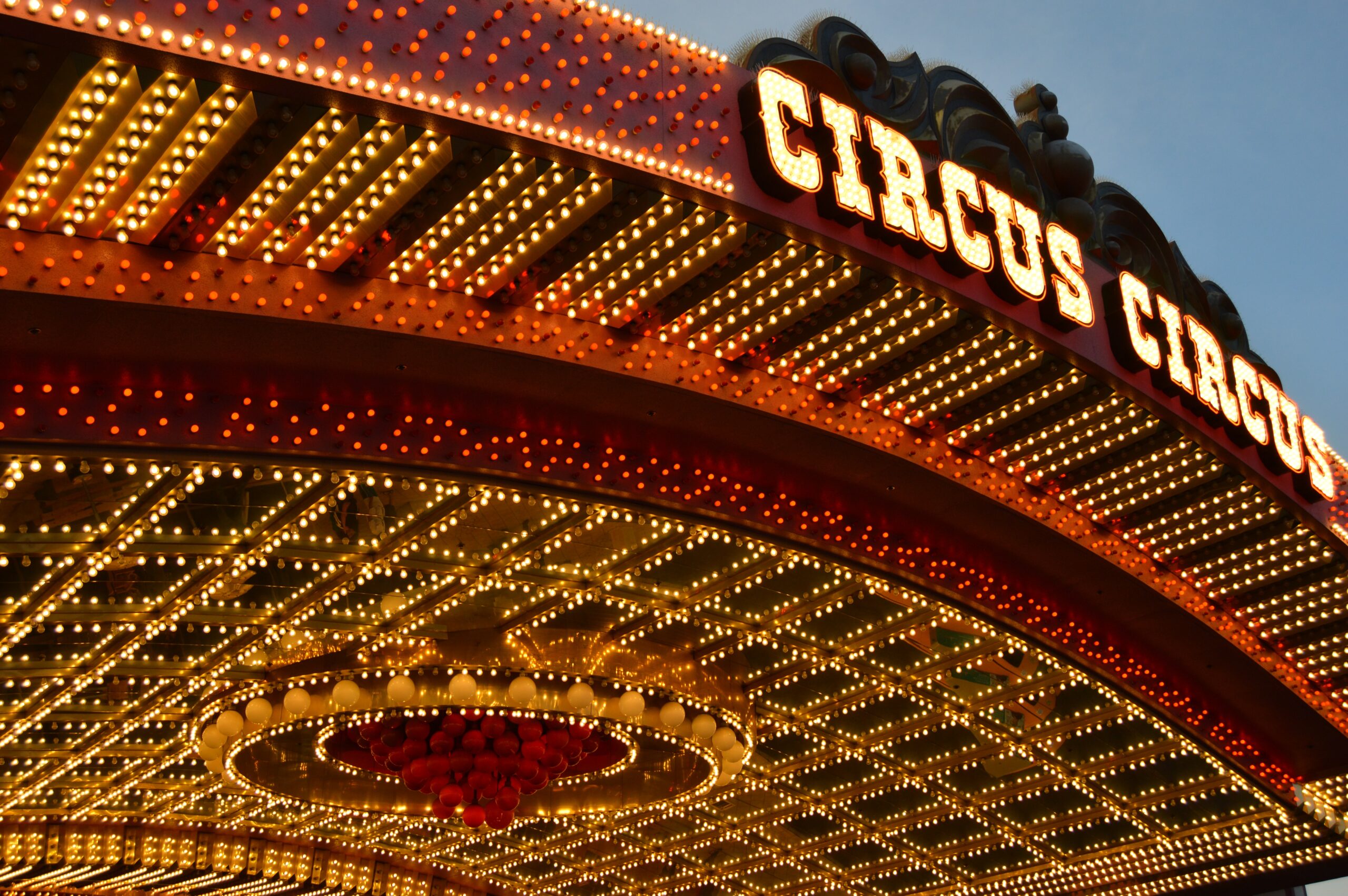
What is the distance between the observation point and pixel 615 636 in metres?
17.2

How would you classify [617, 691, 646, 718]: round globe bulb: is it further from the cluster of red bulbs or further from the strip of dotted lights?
the strip of dotted lights

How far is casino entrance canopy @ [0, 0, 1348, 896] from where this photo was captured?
9.11m

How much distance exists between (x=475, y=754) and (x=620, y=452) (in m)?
5.81

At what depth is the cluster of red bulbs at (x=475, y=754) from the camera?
16.3 metres

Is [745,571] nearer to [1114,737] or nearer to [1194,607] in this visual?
[1194,607]

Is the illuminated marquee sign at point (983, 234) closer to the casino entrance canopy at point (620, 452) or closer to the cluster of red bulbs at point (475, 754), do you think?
the casino entrance canopy at point (620, 452)

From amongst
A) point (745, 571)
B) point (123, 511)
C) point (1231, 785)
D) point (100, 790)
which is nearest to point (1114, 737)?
point (1231, 785)

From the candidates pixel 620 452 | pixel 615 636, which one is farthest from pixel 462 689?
pixel 620 452

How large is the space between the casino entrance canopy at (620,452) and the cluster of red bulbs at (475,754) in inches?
2.4

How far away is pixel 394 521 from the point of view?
13.9 metres

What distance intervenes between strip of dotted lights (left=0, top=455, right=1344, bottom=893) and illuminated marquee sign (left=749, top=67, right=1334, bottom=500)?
137 inches

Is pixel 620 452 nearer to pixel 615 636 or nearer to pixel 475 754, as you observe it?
pixel 615 636

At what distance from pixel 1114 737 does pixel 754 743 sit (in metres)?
5.57

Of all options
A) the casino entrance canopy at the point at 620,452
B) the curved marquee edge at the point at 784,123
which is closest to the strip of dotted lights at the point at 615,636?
the casino entrance canopy at the point at 620,452
